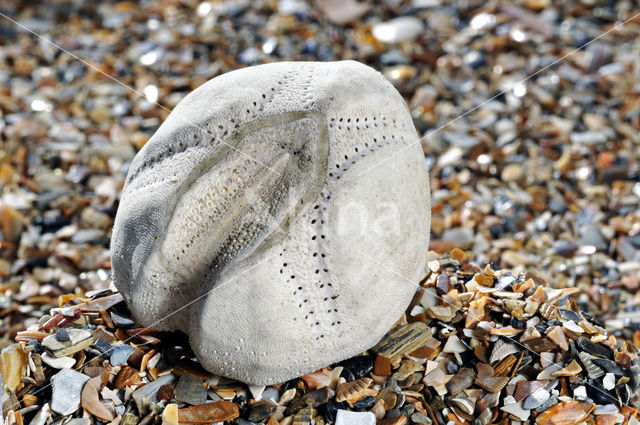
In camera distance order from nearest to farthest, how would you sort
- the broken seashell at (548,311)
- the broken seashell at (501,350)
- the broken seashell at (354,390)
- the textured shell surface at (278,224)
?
the textured shell surface at (278,224) < the broken seashell at (354,390) < the broken seashell at (501,350) < the broken seashell at (548,311)

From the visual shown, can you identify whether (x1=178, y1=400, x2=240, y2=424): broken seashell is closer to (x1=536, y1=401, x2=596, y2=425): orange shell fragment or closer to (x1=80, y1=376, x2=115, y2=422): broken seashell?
(x1=80, y1=376, x2=115, y2=422): broken seashell

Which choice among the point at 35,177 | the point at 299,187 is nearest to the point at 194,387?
the point at 299,187

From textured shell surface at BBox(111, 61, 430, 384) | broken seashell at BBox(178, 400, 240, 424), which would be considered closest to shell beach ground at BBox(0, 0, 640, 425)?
broken seashell at BBox(178, 400, 240, 424)

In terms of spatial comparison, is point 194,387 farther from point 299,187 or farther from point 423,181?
point 423,181

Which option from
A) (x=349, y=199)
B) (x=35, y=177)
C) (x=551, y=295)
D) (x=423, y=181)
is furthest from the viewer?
(x=35, y=177)

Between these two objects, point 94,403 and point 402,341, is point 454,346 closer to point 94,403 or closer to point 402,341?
point 402,341

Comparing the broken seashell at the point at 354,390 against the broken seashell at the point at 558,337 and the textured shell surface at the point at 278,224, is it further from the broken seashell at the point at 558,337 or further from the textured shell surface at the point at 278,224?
the broken seashell at the point at 558,337

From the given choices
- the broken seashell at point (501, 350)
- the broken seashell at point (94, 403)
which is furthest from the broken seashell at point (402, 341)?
the broken seashell at point (94, 403)
